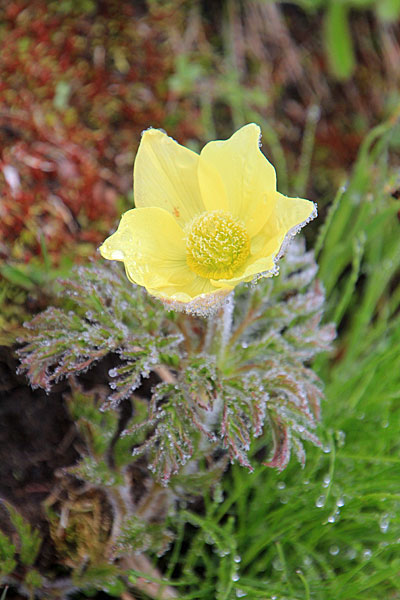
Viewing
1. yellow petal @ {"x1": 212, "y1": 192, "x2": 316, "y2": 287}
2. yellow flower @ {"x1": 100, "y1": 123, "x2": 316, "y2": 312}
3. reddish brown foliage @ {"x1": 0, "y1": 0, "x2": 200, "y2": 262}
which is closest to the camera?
yellow petal @ {"x1": 212, "y1": 192, "x2": 316, "y2": 287}

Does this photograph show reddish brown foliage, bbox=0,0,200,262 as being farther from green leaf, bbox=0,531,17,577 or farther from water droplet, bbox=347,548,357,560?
water droplet, bbox=347,548,357,560

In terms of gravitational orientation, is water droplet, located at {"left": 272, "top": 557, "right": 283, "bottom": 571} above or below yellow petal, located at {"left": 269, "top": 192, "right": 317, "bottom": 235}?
below

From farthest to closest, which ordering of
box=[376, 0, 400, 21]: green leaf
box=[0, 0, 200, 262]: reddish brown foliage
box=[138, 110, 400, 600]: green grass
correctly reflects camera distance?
box=[376, 0, 400, 21]: green leaf, box=[0, 0, 200, 262]: reddish brown foliage, box=[138, 110, 400, 600]: green grass

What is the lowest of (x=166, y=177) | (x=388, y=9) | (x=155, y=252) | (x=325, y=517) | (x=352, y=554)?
(x=352, y=554)

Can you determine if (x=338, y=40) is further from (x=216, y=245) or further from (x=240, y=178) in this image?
(x=216, y=245)

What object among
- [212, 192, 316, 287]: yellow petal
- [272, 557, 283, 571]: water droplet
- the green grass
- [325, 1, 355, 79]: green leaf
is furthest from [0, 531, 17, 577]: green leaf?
[325, 1, 355, 79]: green leaf

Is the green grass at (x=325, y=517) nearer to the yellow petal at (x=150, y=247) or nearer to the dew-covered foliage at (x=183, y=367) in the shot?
the dew-covered foliage at (x=183, y=367)

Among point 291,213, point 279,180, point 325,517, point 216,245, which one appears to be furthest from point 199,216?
point 279,180

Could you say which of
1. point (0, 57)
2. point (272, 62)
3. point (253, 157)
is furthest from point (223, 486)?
point (272, 62)

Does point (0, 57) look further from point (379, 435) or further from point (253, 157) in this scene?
point (379, 435)
